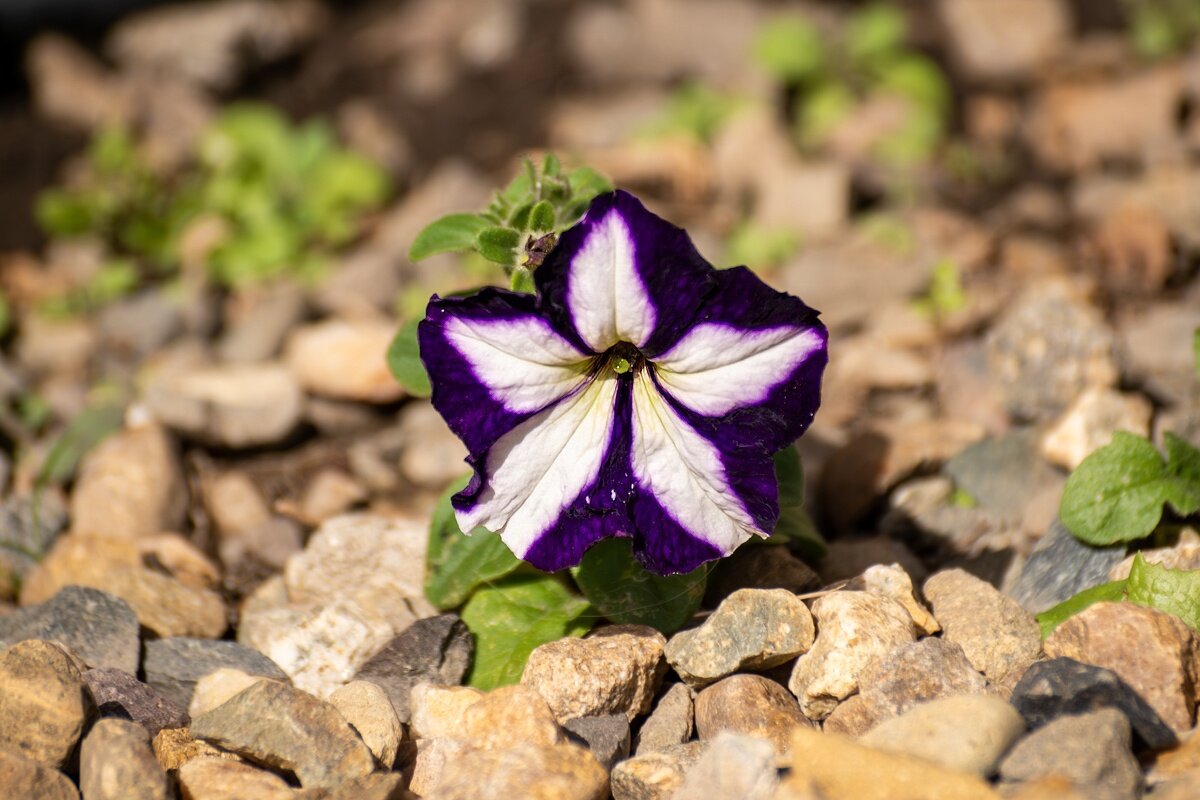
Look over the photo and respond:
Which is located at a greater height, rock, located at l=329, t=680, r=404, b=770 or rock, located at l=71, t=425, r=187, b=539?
rock, located at l=329, t=680, r=404, b=770

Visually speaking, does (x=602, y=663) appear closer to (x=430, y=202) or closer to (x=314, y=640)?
(x=314, y=640)

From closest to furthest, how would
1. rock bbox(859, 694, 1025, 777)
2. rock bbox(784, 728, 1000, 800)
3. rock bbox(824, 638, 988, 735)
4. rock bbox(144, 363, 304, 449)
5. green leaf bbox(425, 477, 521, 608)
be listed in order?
rock bbox(784, 728, 1000, 800) < rock bbox(859, 694, 1025, 777) < rock bbox(824, 638, 988, 735) < green leaf bbox(425, 477, 521, 608) < rock bbox(144, 363, 304, 449)

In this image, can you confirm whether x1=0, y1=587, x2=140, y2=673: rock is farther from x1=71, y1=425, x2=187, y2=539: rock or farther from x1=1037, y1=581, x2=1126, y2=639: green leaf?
x1=1037, y1=581, x2=1126, y2=639: green leaf

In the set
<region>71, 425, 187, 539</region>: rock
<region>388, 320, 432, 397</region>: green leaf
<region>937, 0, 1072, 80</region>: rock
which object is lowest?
<region>71, 425, 187, 539</region>: rock

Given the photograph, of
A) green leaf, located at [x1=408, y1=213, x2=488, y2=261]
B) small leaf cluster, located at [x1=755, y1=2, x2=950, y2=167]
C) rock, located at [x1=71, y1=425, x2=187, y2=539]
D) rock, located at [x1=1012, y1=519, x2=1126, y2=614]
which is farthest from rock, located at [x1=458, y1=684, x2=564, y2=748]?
small leaf cluster, located at [x1=755, y1=2, x2=950, y2=167]

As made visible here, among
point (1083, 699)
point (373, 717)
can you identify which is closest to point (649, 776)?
point (373, 717)

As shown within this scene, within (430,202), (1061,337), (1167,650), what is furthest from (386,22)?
(1167,650)

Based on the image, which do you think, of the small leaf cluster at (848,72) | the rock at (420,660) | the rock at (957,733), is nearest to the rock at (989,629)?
the rock at (957,733)

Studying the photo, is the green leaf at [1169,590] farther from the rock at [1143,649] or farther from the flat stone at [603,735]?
the flat stone at [603,735]
